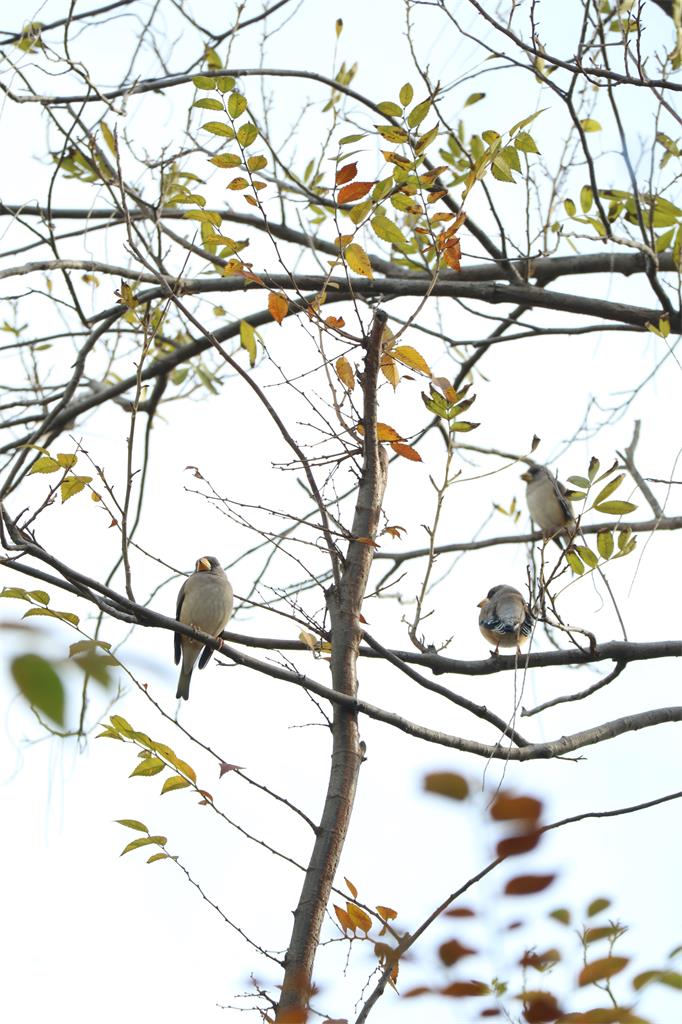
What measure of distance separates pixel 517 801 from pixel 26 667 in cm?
72

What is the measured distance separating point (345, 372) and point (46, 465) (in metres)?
0.86

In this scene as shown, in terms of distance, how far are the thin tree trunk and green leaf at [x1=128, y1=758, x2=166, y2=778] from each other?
441 millimetres

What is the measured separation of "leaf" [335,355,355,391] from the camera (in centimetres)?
316

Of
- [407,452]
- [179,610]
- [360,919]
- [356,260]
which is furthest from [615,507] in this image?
[179,610]

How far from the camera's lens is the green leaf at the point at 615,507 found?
3.42 meters

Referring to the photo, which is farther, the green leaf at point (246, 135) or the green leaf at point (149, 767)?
the green leaf at point (246, 135)

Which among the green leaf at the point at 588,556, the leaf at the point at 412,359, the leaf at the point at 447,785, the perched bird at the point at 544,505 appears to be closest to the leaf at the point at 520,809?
the leaf at the point at 447,785

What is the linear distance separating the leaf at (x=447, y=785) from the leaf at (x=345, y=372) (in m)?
1.88

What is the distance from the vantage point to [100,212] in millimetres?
6047

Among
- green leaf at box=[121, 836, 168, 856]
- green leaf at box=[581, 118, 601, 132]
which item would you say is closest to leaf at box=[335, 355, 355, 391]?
green leaf at box=[121, 836, 168, 856]

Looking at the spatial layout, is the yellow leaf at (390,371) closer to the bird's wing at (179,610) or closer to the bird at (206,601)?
the bird at (206,601)

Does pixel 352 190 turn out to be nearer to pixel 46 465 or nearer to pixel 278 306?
pixel 278 306

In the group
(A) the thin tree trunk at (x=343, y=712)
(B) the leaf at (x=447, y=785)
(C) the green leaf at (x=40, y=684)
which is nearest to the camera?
(C) the green leaf at (x=40, y=684)

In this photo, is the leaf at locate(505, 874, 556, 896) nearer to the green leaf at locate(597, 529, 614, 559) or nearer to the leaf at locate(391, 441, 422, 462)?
the leaf at locate(391, 441, 422, 462)
